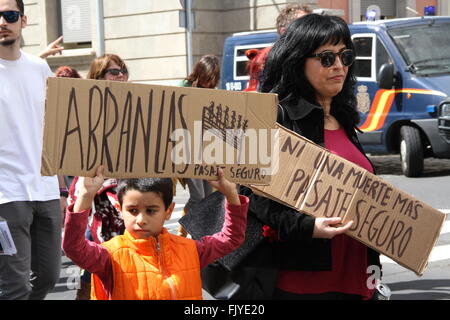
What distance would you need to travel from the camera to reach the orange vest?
3346mm

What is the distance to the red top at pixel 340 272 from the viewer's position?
139 inches

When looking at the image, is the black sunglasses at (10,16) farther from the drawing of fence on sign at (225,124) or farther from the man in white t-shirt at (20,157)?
the drawing of fence on sign at (225,124)

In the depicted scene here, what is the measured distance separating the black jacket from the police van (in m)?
9.00

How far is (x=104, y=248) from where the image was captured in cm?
340

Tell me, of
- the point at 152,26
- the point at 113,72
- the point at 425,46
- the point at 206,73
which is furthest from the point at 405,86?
the point at 152,26

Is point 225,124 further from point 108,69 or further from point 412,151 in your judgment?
point 412,151

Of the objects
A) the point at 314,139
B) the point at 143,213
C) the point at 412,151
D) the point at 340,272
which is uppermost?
the point at 314,139

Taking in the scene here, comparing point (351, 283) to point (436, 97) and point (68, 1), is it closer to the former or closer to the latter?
point (436, 97)

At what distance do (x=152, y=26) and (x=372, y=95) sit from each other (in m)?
7.99

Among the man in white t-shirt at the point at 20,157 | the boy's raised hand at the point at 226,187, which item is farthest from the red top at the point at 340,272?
the man in white t-shirt at the point at 20,157

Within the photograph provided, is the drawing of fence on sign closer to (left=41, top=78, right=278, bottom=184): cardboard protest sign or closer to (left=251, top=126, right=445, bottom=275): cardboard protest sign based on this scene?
(left=41, top=78, right=278, bottom=184): cardboard protest sign

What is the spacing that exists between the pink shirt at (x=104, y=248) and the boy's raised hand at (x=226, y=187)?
4 centimetres

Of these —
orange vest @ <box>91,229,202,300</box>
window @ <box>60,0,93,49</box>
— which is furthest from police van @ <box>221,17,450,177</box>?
window @ <box>60,0,93,49</box>

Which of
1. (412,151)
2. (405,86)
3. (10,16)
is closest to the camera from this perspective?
(10,16)
